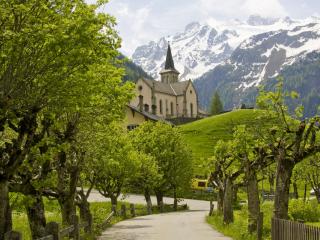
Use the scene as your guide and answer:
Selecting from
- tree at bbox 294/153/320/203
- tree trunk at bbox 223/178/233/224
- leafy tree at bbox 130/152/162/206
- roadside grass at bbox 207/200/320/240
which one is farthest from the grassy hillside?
tree trunk at bbox 223/178/233/224

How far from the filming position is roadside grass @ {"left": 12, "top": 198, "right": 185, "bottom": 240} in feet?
86.2

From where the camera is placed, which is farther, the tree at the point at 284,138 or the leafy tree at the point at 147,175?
the leafy tree at the point at 147,175

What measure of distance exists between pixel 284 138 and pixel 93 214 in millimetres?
18997

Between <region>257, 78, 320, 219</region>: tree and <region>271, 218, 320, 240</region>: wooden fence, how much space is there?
155 centimetres

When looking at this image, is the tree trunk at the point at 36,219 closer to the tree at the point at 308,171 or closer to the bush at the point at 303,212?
the bush at the point at 303,212

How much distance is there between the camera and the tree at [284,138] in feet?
67.8

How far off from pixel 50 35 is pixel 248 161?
17943 mm

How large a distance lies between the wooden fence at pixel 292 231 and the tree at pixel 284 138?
61.0 inches

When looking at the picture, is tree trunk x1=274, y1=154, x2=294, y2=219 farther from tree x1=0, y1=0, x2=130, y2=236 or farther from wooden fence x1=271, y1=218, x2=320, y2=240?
tree x1=0, y1=0, x2=130, y2=236

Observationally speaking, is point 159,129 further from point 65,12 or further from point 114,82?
point 65,12

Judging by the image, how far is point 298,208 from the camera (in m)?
37.4

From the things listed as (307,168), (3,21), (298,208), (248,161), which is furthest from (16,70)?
(307,168)

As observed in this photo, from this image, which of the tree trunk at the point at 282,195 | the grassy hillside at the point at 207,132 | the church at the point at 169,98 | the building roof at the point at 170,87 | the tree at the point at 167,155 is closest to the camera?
the tree trunk at the point at 282,195

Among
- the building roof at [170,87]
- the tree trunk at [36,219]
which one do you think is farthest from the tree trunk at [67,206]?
the building roof at [170,87]
